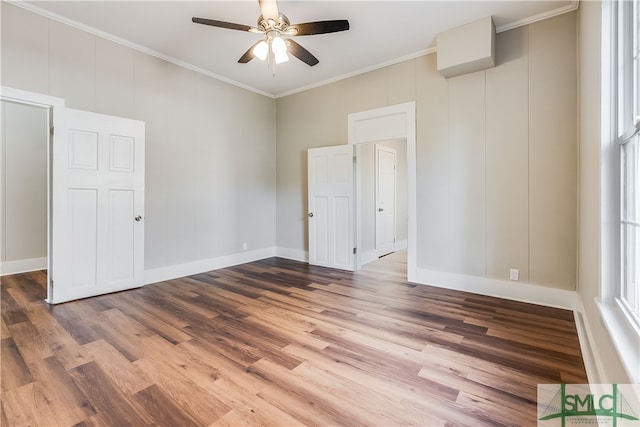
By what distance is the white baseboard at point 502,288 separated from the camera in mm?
2965

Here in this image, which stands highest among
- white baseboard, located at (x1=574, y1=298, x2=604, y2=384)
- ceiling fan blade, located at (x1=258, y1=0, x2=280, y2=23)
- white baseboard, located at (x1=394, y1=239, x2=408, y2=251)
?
ceiling fan blade, located at (x1=258, y1=0, x2=280, y2=23)

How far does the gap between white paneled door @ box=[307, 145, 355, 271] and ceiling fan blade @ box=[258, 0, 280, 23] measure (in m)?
2.29

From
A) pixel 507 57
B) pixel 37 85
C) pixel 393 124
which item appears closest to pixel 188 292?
pixel 37 85

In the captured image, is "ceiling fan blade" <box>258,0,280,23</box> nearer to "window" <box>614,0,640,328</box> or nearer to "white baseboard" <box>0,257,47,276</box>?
"window" <box>614,0,640,328</box>

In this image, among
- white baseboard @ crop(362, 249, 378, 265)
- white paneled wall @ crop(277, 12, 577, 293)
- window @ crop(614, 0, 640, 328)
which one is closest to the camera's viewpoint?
window @ crop(614, 0, 640, 328)

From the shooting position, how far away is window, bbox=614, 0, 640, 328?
1.31 metres

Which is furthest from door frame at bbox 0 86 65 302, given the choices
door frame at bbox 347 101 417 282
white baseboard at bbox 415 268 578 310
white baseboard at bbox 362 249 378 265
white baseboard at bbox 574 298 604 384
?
white baseboard at bbox 574 298 604 384

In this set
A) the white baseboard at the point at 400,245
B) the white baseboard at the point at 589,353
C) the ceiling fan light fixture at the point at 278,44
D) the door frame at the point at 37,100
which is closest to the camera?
the white baseboard at the point at 589,353

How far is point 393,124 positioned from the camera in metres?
4.11

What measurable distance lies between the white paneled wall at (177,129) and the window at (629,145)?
449cm

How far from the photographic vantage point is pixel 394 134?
4105 millimetres

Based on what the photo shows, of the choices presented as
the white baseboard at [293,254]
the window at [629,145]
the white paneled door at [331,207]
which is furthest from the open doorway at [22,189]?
the window at [629,145]

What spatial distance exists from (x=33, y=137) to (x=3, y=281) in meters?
2.35

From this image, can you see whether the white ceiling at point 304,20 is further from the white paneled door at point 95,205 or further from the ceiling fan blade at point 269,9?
the white paneled door at point 95,205
